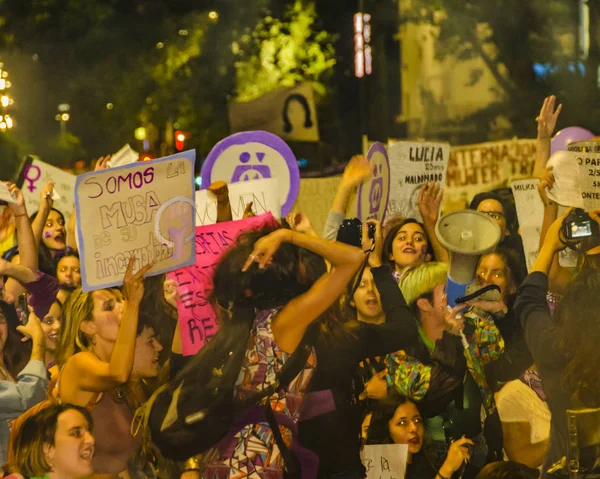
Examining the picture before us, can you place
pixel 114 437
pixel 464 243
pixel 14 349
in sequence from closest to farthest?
pixel 464 243, pixel 114 437, pixel 14 349

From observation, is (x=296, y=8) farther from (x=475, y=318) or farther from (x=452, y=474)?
(x=452, y=474)

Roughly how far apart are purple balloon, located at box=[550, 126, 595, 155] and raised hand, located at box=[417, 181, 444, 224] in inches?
20.7

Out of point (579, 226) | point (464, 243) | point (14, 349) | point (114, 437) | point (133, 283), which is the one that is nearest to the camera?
point (579, 226)

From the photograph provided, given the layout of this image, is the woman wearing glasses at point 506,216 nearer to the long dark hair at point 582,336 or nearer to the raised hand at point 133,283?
the long dark hair at point 582,336

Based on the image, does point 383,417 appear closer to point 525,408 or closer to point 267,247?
point 525,408

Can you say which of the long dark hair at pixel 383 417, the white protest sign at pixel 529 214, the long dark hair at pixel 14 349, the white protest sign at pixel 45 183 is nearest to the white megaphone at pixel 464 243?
the white protest sign at pixel 529 214

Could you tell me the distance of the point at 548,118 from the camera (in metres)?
4.43

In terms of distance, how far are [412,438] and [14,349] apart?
199 centimetres

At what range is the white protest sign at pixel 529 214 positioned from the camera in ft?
14.7

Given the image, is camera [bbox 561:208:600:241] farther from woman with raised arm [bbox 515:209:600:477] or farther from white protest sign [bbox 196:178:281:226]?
white protest sign [bbox 196:178:281:226]

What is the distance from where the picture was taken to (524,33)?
14.6 ft

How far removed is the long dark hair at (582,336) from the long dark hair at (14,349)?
2.55 m

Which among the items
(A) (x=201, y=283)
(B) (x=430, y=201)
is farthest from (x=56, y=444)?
(B) (x=430, y=201)

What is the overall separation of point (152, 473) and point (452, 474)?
1379mm
